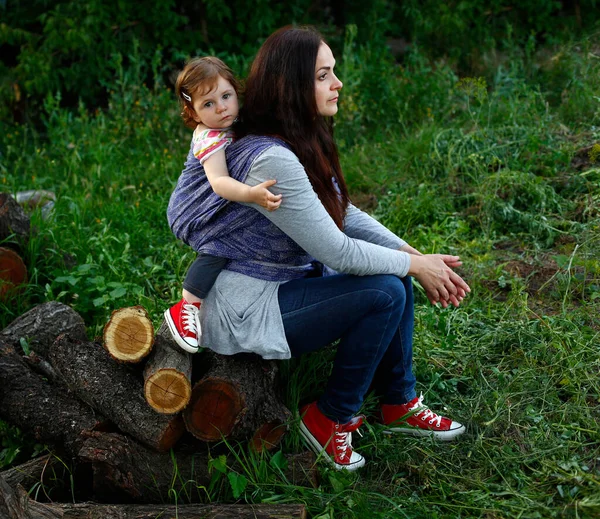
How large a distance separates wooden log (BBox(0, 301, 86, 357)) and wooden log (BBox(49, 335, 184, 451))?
0.49m

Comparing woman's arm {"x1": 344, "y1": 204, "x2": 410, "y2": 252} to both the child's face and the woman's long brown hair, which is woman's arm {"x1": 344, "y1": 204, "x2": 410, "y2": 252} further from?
the child's face

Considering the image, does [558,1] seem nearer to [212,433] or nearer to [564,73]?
[564,73]

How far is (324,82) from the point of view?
2.83 metres

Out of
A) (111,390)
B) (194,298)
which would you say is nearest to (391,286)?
(194,298)

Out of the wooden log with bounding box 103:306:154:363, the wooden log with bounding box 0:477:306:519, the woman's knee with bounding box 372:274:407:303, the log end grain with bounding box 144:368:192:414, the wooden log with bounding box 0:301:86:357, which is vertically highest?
the woman's knee with bounding box 372:274:407:303

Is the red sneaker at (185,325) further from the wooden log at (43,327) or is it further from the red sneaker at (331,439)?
the wooden log at (43,327)

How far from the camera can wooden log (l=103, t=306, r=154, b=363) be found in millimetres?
2871

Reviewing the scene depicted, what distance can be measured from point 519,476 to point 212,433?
1.12 meters

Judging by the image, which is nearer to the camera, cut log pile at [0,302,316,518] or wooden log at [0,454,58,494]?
cut log pile at [0,302,316,518]

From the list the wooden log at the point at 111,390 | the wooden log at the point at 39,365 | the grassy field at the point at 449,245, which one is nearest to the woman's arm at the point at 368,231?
the grassy field at the point at 449,245

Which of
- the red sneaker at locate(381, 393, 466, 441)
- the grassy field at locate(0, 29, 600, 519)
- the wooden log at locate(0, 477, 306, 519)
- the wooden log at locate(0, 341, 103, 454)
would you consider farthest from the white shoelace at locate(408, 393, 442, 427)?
the wooden log at locate(0, 341, 103, 454)

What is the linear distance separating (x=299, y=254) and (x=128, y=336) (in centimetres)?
69

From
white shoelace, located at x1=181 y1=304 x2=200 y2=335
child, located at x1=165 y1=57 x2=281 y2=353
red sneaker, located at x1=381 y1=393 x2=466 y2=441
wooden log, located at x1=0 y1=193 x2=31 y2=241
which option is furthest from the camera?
wooden log, located at x1=0 y1=193 x2=31 y2=241

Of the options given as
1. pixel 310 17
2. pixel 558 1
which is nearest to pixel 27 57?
pixel 310 17
